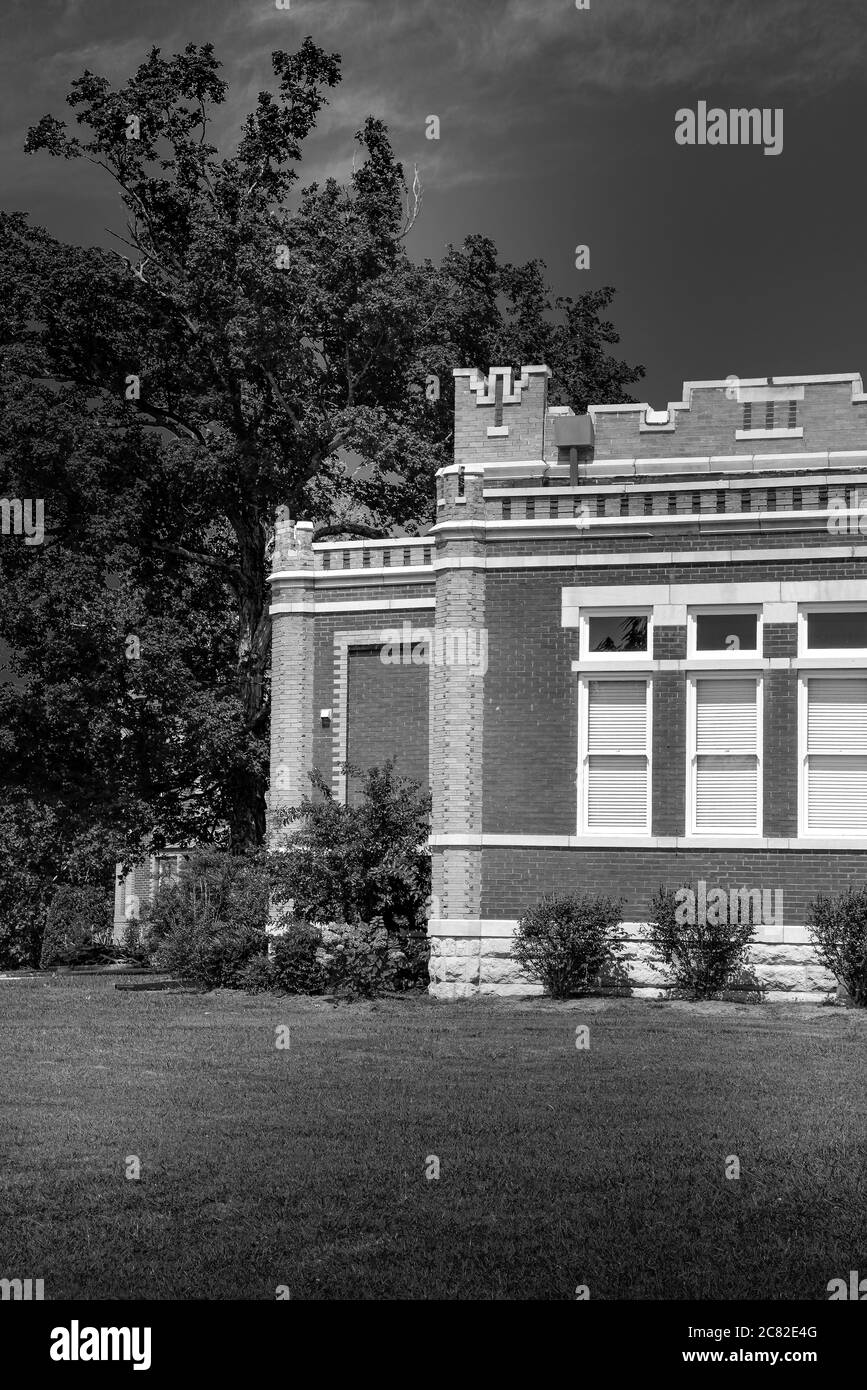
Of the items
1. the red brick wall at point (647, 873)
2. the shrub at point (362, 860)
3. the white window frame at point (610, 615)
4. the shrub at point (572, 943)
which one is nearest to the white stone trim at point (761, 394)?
the white window frame at point (610, 615)

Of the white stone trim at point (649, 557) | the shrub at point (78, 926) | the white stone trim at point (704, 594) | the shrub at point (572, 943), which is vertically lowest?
the shrub at point (78, 926)

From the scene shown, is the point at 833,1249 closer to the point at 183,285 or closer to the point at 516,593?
the point at 516,593

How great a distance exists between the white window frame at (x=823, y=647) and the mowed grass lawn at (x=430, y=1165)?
194 inches

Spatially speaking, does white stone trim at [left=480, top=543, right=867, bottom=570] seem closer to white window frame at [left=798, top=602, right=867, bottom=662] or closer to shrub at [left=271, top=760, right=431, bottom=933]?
white window frame at [left=798, top=602, right=867, bottom=662]

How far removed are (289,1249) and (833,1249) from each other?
2620 mm

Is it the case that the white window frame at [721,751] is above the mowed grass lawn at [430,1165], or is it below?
above

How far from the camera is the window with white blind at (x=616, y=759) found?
20562mm

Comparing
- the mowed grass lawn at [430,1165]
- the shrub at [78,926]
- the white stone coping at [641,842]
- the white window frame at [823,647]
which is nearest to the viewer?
the mowed grass lawn at [430,1165]

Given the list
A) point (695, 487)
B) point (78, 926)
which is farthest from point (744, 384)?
point (78, 926)

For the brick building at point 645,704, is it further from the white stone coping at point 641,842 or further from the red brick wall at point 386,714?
the red brick wall at point 386,714

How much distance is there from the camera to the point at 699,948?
65.3 ft

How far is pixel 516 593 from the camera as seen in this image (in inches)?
830

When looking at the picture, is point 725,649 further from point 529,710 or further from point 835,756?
point 529,710

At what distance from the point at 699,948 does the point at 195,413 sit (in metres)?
21.5
